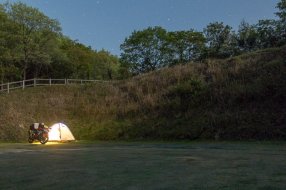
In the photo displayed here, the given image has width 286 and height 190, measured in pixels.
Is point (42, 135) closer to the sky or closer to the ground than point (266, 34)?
closer to the ground

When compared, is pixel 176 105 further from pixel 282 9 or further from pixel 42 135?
pixel 282 9

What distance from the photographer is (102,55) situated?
9250cm

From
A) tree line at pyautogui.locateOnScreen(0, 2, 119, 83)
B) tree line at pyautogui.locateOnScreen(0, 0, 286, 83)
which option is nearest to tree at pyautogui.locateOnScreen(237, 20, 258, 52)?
tree line at pyautogui.locateOnScreen(0, 0, 286, 83)

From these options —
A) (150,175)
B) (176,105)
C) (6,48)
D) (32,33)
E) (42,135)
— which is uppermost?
(32,33)

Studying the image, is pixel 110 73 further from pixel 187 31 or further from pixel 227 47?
pixel 227 47

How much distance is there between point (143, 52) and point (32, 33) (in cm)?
2734

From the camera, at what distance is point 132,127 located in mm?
29047

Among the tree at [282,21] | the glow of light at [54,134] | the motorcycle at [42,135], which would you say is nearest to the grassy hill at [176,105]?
the glow of light at [54,134]

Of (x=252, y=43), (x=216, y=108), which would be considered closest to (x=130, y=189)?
(x=216, y=108)

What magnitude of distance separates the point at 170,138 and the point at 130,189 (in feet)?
61.2

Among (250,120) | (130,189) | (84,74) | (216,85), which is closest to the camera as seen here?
(130,189)

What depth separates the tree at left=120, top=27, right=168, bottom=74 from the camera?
8494cm

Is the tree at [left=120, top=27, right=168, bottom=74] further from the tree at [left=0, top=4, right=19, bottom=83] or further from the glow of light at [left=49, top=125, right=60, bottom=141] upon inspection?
the glow of light at [left=49, top=125, right=60, bottom=141]

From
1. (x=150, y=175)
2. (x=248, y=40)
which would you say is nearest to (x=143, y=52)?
(x=248, y=40)
